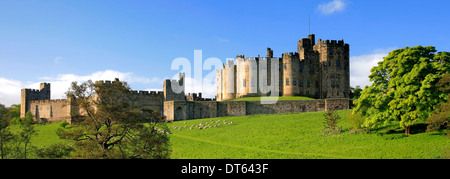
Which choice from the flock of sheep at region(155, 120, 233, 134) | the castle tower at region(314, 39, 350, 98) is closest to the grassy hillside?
the flock of sheep at region(155, 120, 233, 134)

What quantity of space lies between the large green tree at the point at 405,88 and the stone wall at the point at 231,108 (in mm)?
20108

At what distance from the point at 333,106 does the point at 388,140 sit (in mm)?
21751

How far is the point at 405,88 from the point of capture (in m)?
25.9

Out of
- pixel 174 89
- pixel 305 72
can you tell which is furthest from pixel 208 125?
pixel 305 72

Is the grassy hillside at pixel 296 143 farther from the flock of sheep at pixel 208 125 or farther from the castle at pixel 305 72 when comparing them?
the castle at pixel 305 72

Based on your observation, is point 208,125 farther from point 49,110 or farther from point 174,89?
point 49,110

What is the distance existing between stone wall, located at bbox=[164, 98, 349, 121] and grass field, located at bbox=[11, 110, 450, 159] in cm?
1060

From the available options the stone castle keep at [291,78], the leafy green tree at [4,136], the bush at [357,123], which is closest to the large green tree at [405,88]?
the bush at [357,123]

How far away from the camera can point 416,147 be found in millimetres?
23969

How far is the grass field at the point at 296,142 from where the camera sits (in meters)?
24.0

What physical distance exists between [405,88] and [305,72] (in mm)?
36905

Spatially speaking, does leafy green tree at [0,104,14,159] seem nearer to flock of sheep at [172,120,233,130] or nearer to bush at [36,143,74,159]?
bush at [36,143,74,159]
